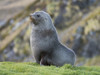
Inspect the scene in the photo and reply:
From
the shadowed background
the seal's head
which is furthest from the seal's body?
the shadowed background

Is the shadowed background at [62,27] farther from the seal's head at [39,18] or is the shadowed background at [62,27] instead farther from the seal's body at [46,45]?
the seal's head at [39,18]

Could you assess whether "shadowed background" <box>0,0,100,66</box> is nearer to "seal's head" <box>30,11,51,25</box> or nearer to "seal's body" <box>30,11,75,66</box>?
"seal's body" <box>30,11,75,66</box>

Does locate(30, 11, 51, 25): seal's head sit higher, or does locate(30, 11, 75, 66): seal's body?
locate(30, 11, 51, 25): seal's head

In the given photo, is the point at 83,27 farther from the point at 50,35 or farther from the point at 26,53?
the point at 50,35

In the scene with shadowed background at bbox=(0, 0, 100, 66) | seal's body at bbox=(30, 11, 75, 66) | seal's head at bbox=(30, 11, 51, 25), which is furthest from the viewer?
shadowed background at bbox=(0, 0, 100, 66)

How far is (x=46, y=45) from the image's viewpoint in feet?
63.6

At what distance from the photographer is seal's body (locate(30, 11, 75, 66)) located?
1942 centimetres

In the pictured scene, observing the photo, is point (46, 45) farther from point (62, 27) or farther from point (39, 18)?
point (62, 27)

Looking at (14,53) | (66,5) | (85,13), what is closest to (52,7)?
(66,5)

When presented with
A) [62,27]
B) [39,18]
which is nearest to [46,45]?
[39,18]

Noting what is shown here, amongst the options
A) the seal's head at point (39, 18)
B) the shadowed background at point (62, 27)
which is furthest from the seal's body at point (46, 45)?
the shadowed background at point (62, 27)

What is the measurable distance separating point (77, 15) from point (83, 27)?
17945 mm

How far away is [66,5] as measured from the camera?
9731 centimetres

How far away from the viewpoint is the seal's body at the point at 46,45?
19.4 metres
